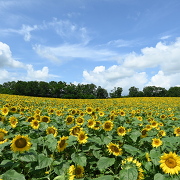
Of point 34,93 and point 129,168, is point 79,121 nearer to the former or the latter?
point 129,168

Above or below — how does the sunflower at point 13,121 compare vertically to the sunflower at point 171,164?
above

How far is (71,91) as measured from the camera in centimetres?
7419

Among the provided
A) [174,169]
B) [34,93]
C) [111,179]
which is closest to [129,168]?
[111,179]

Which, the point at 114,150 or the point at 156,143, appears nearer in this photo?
the point at 114,150

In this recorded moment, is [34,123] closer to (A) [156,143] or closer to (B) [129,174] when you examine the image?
(B) [129,174]

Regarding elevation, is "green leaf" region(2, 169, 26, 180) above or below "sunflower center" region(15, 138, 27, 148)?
below

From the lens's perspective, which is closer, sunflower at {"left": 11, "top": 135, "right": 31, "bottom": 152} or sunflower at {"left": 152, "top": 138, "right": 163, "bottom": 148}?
sunflower at {"left": 11, "top": 135, "right": 31, "bottom": 152}

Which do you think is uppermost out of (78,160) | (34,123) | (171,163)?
(34,123)

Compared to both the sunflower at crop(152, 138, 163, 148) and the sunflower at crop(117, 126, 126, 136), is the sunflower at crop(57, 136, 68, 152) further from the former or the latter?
the sunflower at crop(152, 138, 163, 148)

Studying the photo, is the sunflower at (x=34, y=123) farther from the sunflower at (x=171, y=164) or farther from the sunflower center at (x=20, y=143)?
the sunflower at (x=171, y=164)

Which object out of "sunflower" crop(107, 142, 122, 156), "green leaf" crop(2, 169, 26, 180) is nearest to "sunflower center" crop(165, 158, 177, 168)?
"sunflower" crop(107, 142, 122, 156)

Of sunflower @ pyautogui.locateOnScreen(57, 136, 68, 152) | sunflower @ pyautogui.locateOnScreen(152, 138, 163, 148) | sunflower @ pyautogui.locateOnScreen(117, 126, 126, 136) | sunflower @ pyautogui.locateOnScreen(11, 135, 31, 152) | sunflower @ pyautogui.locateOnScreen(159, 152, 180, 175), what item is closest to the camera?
sunflower @ pyautogui.locateOnScreen(159, 152, 180, 175)

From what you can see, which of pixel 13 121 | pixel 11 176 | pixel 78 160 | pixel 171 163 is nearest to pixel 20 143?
pixel 11 176

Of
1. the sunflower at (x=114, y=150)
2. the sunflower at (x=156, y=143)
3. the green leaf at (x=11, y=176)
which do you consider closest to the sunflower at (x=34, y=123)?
the green leaf at (x=11, y=176)
